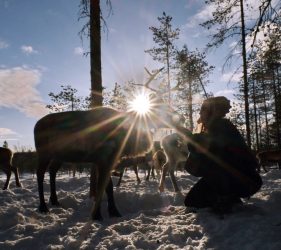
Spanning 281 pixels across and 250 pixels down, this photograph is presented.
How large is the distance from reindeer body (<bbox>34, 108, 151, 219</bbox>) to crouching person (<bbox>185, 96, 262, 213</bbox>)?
58.1 inches

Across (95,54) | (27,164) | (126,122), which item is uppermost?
(95,54)

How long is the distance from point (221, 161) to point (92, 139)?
2.27 m

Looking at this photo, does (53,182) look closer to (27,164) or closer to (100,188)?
(100,188)

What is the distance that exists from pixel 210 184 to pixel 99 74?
4820 millimetres

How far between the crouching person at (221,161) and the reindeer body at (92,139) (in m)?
1.48

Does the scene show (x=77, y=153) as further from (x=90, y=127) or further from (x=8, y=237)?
(x=8, y=237)

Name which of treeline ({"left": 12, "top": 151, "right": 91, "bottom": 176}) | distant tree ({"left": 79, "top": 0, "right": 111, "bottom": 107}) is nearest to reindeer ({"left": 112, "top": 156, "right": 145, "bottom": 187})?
distant tree ({"left": 79, "top": 0, "right": 111, "bottom": 107})

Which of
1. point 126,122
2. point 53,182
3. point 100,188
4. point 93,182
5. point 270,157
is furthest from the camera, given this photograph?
point 270,157

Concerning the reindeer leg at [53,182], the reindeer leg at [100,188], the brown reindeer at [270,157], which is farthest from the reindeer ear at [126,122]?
the brown reindeer at [270,157]

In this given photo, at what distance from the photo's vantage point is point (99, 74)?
339 inches

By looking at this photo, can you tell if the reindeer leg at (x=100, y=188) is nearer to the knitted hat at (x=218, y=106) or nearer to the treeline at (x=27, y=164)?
the knitted hat at (x=218, y=106)

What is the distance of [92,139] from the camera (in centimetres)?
576

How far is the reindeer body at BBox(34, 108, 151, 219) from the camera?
5598 mm

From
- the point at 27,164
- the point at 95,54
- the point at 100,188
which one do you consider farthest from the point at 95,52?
the point at 27,164
